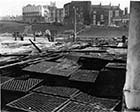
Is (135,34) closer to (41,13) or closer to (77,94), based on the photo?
(77,94)

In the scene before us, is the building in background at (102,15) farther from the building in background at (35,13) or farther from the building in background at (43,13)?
the building in background at (35,13)

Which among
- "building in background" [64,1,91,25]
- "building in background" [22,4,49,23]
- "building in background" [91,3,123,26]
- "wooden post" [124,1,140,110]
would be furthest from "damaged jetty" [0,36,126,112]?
"building in background" [22,4,49,23]

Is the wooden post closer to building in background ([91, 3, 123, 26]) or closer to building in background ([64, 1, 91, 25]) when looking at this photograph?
building in background ([64, 1, 91, 25])

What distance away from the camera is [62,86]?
558 centimetres

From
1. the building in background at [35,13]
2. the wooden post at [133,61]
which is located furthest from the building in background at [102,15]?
the wooden post at [133,61]

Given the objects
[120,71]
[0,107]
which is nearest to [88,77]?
[120,71]

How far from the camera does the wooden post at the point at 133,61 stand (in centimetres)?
279

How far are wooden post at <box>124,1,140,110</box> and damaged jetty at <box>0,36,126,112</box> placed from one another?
4.07 ft

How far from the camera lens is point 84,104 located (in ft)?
14.3

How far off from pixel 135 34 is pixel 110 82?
308cm

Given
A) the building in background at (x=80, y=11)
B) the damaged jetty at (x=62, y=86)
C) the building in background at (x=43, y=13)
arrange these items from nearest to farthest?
the damaged jetty at (x=62, y=86) → the building in background at (x=80, y=11) → the building in background at (x=43, y=13)

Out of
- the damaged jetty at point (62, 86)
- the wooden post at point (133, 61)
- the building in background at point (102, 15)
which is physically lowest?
the damaged jetty at point (62, 86)

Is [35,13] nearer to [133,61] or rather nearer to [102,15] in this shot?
[102,15]

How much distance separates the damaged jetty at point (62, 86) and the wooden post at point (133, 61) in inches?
48.8
